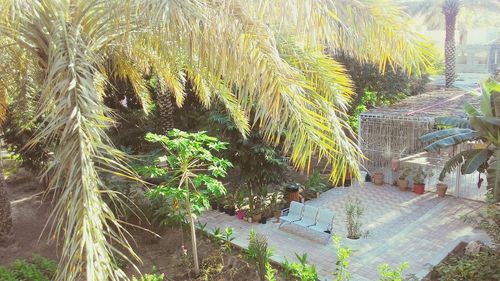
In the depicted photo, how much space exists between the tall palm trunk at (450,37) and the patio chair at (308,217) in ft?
50.7

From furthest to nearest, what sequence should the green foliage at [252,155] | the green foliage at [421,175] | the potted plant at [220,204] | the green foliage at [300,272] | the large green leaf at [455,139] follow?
the green foliage at [421,175] < the potted plant at [220,204] < the green foliage at [252,155] < the large green leaf at [455,139] < the green foliage at [300,272]

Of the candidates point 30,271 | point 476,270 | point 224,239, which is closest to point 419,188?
point 476,270

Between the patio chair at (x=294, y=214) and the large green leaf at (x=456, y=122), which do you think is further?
the large green leaf at (x=456, y=122)

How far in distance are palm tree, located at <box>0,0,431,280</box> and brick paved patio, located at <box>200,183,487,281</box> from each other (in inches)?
187

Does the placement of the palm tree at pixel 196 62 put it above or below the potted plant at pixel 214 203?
above

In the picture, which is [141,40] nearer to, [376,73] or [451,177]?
[451,177]

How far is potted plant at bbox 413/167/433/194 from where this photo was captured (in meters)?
12.7

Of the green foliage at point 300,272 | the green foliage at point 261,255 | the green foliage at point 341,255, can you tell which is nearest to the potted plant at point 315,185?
the green foliage at point 300,272

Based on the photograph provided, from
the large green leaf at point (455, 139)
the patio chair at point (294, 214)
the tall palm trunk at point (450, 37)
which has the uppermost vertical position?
the tall palm trunk at point (450, 37)

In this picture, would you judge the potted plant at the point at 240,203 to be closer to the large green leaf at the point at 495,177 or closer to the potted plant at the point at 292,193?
the potted plant at the point at 292,193

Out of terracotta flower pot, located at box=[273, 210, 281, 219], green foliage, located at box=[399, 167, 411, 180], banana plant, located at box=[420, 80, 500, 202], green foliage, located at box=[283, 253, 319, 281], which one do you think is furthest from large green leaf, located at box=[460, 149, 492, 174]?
green foliage, located at box=[283, 253, 319, 281]

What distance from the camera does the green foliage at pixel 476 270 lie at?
6.49 metres

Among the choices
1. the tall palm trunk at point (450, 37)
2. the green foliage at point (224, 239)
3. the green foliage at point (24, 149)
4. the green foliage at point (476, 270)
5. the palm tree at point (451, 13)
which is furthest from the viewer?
the palm tree at point (451, 13)

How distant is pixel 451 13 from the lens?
2089cm
